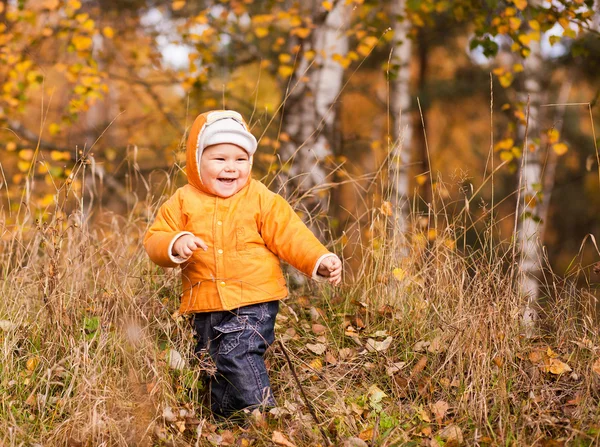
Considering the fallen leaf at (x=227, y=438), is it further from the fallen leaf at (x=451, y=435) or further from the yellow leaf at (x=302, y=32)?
the yellow leaf at (x=302, y=32)

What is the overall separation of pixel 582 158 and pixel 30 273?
11.6 meters

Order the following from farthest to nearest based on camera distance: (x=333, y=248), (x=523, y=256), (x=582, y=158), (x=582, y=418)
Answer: (x=582, y=158) → (x=333, y=248) → (x=523, y=256) → (x=582, y=418)

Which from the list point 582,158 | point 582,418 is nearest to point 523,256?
point 582,418

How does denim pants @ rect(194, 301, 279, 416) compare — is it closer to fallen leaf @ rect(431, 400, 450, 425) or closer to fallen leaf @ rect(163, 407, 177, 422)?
fallen leaf @ rect(163, 407, 177, 422)

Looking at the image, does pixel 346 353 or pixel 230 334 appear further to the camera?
pixel 346 353

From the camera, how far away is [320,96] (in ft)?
19.8

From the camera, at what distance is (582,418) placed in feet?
9.11

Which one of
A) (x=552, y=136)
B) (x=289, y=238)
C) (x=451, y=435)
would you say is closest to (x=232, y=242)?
(x=289, y=238)

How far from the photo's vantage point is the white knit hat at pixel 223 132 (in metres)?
3.08

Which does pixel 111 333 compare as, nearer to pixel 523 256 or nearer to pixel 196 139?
pixel 196 139

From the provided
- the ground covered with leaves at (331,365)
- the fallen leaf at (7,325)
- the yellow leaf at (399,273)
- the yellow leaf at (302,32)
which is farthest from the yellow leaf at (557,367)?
the yellow leaf at (302,32)

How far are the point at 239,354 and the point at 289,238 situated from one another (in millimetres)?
573

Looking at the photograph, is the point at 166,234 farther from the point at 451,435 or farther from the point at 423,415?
the point at 451,435

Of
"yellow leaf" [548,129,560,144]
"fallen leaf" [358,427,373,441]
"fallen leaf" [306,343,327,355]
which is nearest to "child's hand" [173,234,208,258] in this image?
"fallen leaf" [306,343,327,355]
